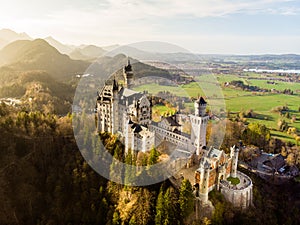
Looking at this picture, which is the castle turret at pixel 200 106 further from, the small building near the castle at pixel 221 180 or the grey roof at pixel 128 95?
the grey roof at pixel 128 95

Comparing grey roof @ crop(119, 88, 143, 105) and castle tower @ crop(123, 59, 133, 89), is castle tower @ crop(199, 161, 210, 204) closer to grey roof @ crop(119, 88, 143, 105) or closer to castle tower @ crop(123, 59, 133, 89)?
grey roof @ crop(119, 88, 143, 105)

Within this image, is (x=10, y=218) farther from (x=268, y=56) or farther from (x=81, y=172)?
(x=268, y=56)

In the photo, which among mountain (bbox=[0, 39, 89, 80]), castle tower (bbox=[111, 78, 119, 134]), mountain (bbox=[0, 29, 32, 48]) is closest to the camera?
castle tower (bbox=[111, 78, 119, 134])

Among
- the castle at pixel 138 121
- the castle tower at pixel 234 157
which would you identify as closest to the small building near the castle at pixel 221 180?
the castle tower at pixel 234 157

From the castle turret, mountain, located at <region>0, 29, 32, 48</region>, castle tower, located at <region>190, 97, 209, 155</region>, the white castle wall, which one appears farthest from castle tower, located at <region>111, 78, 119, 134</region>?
mountain, located at <region>0, 29, 32, 48</region>

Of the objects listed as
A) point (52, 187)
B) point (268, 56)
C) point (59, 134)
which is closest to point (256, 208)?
point (52, 187)

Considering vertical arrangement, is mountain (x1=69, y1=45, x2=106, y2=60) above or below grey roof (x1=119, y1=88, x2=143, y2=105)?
above
